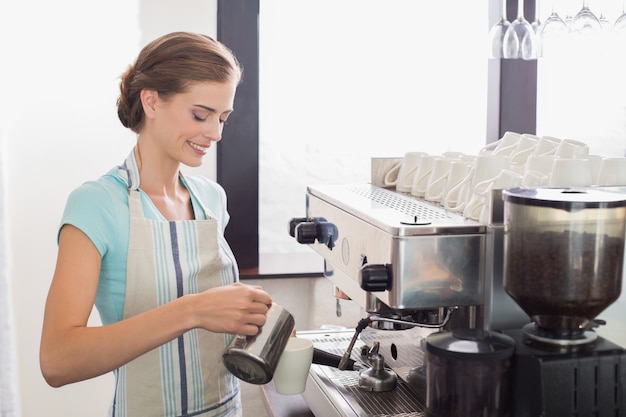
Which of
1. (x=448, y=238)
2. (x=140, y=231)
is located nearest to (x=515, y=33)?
(x=448, y=238)

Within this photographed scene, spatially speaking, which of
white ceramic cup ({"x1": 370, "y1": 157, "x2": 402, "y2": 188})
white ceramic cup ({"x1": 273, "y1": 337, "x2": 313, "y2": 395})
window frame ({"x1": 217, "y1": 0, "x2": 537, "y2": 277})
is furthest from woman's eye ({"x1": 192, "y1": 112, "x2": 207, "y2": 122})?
window frame ({"x1": 217, "y1": 0, "x2": 537, "y2": 277})

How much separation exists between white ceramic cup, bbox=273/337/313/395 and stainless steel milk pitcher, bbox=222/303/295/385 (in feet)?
0.37

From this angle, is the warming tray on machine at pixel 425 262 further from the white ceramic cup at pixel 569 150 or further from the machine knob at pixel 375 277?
the white ceramic cup at pixel 569 150

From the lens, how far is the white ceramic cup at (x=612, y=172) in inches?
53.9

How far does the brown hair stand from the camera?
1.46m

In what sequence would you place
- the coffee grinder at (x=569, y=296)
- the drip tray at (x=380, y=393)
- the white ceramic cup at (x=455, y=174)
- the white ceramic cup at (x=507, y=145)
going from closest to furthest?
the coffee grinder at (x=569, y=296)
the drip tray at (x=380, y=393)
the white ceramic cup at (x=455, y=174)
the white ceramic cup at (x=507, y=145)

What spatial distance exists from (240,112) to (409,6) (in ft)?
2.35

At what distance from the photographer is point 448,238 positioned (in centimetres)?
122

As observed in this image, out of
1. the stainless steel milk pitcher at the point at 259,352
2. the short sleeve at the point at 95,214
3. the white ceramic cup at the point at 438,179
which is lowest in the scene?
the stainless steel milk pitcher at the point at 259,352

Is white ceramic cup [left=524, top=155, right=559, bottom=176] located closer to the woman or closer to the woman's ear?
the woman

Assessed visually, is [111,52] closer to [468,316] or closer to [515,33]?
[515,33]

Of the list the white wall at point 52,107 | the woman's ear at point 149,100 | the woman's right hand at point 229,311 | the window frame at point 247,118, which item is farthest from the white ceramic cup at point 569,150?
the white wall at point 52,107

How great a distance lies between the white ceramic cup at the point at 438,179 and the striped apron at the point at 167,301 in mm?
440

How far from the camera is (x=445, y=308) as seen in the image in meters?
1.33
